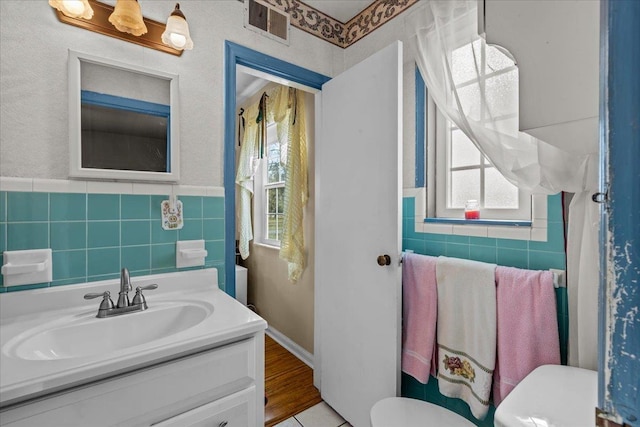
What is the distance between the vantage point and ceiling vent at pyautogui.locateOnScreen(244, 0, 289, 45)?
5.09ft

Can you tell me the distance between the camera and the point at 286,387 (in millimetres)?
2012

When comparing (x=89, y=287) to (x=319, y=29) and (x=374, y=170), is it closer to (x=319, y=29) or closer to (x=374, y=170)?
(x=374, y=170)

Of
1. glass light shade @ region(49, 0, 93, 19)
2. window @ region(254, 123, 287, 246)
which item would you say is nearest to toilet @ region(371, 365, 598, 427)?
glass light shade @ region(49, 0, 93, 19)

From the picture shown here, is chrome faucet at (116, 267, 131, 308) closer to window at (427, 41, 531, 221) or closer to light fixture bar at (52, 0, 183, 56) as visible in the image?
light fixture bar at (52, 0, 183, 56)

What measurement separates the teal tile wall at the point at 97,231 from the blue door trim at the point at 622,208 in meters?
1.41

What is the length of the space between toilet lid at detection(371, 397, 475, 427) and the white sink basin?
2.64 feet

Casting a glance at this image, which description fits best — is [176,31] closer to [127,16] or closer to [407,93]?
[127,16]

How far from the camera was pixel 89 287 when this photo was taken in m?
1.14

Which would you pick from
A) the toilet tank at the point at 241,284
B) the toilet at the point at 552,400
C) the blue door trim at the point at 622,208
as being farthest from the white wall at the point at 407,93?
the toilet tank at the point at 241,284

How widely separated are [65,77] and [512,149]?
5.46 feet

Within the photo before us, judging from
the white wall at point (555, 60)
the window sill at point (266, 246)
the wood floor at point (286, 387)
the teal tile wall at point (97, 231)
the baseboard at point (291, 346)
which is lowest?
the wood floor at point (286, 387)

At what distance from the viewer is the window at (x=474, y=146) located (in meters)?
1.02

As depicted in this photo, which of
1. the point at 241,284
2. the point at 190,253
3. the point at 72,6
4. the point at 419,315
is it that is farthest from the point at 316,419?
the point at 72,6

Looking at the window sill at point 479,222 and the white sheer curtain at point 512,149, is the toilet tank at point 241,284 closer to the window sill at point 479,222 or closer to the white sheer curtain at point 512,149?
the window sill at point 479,222
